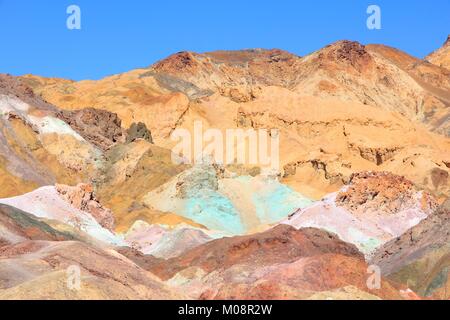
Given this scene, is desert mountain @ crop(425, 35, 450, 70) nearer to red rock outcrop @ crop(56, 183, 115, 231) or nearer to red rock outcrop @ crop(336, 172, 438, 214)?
red rock outcrop @ crop(336, 172, 438, 214)

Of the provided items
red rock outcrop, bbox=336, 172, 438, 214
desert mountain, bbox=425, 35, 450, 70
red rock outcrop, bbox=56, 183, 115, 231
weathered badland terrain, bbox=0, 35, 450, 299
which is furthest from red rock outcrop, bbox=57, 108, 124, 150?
desert mountain, bbox=425, 35, 450, 70

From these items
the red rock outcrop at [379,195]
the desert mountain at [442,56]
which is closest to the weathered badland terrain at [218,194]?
the red rock outcrop at [379,195]

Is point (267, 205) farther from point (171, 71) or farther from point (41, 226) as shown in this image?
point (171, 71)

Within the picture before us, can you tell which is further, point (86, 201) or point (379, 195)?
point (379, 195)

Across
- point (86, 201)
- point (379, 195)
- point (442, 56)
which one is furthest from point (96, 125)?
point (442, 56)

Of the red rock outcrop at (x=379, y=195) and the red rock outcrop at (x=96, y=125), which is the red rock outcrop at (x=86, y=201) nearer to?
the red rock outcrop at (x=379, y=195)

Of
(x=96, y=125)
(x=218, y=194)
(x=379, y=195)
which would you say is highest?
(x=96, y=125)

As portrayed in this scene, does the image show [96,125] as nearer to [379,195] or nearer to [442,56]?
[379,195]

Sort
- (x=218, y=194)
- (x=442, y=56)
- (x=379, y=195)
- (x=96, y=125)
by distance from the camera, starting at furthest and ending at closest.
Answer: (x=442, y=56) → (x=96, y=125) → (x=218, y=194) → (x=379, y=195)

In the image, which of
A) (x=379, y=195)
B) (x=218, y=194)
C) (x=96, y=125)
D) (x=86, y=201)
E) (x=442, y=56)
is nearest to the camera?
(x=86, y=201)
